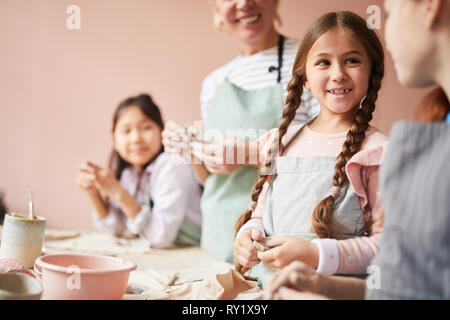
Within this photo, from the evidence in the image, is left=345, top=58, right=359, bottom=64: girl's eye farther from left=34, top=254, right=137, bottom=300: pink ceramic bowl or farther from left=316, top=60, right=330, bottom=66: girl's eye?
left=34, top=254, right=137, bottom=300: pink ceramic bowl

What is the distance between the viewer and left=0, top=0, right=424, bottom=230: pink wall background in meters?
1.74

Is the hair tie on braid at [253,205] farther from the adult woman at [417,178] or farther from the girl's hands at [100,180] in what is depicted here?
the girl's hands at [100,180]

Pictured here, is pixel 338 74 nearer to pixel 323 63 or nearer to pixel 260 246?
pixel 323 63

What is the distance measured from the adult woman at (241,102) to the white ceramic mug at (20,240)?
38 centimetres

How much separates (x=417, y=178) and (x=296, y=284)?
0.20m

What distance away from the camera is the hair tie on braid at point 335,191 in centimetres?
73

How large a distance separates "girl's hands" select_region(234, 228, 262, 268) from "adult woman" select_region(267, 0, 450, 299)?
238 mm

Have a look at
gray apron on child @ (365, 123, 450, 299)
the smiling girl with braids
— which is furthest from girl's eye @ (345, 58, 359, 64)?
gray apron on child @ (365, 123, 450, 299)

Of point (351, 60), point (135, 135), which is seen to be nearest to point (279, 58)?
point (351, 60)

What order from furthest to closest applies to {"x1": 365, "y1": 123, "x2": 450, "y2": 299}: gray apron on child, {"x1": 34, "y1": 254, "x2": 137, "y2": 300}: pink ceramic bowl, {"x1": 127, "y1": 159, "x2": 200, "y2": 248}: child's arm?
{"x1": 127, "y1": 159, "x2": 200, "y2": 248}: child's arm < {"x1": 34, "y1": 254, "x2": 137, "y2": 300}: pink ceramic bowl < {"x1": 365, "y1": 123, "x2": 450, "y2": 299}: gray apron on child

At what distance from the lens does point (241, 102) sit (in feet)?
3.76

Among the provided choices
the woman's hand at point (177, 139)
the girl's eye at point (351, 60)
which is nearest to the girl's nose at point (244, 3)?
the woman's hand at point (177, 139)
